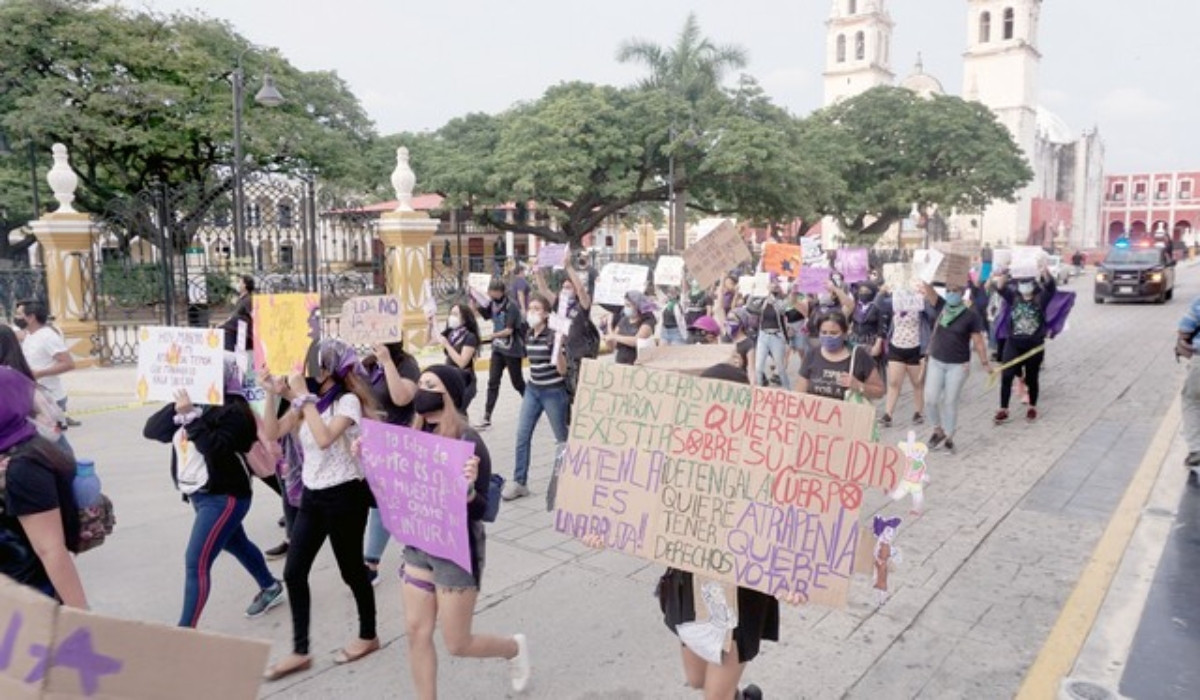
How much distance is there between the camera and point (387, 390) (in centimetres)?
470

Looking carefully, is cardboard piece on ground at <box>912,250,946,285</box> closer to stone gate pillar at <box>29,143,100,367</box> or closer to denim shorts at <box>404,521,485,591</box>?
denim shorts at <box>404,521,485,591</box>

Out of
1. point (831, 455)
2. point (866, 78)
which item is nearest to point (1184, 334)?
point (831, 455)

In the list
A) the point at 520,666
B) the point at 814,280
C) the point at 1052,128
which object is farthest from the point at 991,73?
the point at 520,666

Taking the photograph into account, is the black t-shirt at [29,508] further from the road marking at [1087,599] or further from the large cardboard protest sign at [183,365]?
the road marking at [1087,599]

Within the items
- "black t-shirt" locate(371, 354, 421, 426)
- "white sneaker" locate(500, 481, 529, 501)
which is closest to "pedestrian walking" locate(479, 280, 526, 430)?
"white sneaker" locate(500, 481, 529, 501)

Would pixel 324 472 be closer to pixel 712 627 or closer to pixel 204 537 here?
pixel 204 537

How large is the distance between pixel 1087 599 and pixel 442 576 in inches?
147

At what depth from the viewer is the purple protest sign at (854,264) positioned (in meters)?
11.4

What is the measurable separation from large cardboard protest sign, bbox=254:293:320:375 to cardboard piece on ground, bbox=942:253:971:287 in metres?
6.23

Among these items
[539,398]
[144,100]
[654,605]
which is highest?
[144,100]

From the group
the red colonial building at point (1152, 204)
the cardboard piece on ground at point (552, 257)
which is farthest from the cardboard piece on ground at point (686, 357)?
the red colonial building at point (1152, 204)

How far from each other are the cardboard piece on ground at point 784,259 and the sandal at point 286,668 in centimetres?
808

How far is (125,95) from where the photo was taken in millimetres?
23578

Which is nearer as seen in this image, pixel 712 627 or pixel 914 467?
pixel 712 627
